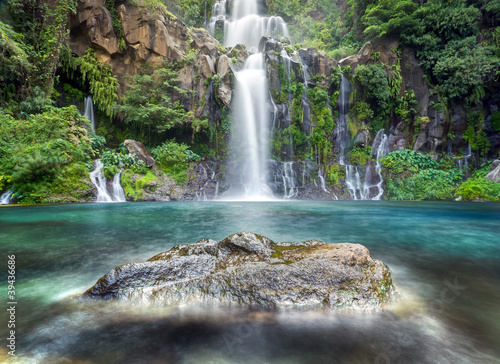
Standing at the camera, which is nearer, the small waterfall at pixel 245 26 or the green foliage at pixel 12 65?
the green foliage at pixel 12 65

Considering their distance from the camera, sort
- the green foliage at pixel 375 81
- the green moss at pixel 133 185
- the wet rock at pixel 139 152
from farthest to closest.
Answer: the green foliage at pixel 375 81
the wet rock at pixel 139 152
the green moss at pixel 133 185

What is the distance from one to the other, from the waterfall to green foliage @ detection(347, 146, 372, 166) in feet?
45.9

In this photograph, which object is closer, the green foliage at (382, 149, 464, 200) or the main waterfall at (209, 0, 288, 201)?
the green foliage at (382, 149, 464, 200)

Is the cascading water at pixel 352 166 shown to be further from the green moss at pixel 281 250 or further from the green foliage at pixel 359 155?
the green moss at pixel 281 250

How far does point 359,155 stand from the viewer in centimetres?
1658

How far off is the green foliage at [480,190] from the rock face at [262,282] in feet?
50.9

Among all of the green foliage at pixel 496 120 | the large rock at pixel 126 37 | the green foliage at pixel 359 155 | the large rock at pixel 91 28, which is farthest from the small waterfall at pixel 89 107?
the green foliage at pixel 496 120

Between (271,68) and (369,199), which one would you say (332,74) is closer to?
(271,68)

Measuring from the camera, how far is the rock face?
7.15 ft

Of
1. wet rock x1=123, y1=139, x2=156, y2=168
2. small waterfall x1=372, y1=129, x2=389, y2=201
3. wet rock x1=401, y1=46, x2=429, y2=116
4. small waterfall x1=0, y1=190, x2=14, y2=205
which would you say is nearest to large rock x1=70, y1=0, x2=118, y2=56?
wet rock x1=123, y1=139, x2=156, y2=168

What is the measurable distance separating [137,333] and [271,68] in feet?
55.2

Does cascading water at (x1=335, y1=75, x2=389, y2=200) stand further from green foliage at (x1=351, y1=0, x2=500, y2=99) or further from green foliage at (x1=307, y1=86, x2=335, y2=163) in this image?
green foliage at (x1=351, y1=0, x2=500, y2=99)

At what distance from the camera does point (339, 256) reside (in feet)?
8.55

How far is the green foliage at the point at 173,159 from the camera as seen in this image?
45.4 ft
